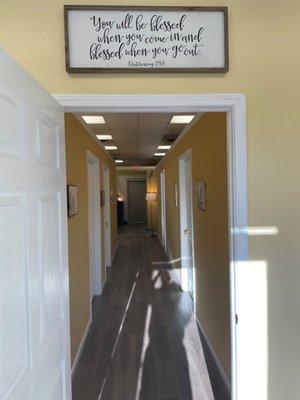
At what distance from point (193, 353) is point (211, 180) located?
1.65m

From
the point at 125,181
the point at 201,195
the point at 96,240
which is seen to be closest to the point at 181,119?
the point at 201,195

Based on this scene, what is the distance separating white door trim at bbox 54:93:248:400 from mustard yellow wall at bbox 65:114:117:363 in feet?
4.14

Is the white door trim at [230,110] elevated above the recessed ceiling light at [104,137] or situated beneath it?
situated beneath

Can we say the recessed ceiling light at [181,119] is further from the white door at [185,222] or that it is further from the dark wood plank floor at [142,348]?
the dark wood plank floor at [142,348]

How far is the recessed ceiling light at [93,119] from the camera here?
12.1ft

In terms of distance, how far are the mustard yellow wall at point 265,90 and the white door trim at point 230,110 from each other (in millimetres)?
40

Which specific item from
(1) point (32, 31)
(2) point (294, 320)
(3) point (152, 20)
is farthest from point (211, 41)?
(2) point (294, 320)

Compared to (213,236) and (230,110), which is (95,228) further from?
(230,110)

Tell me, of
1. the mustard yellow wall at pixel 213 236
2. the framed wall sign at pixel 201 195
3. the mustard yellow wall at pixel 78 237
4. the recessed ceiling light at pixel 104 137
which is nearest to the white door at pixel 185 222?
the mustard yellow wall at pixel 213 236

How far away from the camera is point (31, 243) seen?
1.14 metres

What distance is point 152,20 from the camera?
152 centimetres

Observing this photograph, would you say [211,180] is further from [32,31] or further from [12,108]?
[12,108]

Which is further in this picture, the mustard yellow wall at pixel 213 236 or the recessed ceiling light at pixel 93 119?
the recessed ceiling light at pixel 93 119

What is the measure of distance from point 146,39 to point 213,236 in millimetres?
1811
